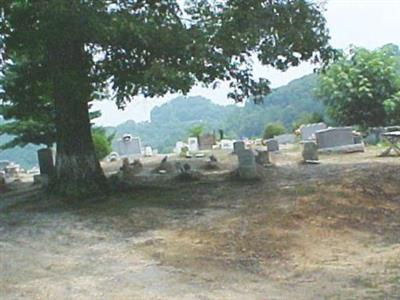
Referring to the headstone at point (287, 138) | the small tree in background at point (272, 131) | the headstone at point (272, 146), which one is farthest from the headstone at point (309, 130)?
the small tree in background at point (272, 131)

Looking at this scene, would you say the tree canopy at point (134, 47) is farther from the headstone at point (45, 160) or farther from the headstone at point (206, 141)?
the headstone at point (206, 141)

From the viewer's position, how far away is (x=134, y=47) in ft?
31.9

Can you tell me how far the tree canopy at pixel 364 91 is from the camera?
21797mm

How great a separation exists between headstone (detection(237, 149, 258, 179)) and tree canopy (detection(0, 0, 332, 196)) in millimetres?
1122

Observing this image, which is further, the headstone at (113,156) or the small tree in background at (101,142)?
the small tree in background at (101,142)

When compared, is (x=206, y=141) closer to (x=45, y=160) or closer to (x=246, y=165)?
(x=45, y=160)

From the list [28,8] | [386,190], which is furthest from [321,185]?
[28,8]

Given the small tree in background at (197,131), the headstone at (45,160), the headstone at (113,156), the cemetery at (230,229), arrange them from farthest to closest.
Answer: the small tree in background at (197,131), the headstone at (113,156), the headstone at (45,160), the cemetery at (230,229)

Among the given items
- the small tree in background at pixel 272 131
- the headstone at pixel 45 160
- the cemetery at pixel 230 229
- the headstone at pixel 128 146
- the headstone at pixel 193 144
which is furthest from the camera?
the small tree in background at pixel 272 131

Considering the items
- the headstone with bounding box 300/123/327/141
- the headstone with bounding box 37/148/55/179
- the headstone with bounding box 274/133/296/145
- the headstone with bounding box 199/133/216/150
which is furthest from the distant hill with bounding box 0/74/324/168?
the headstone with bounding box 37/148/55/179

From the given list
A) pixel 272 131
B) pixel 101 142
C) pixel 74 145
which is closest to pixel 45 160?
pixel 74 145

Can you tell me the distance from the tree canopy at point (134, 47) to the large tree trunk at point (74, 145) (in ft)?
0.06

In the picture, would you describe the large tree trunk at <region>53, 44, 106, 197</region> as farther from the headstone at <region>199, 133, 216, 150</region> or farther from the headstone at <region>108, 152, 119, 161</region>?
the headstone at <region>199, 133, 216, 150</region>

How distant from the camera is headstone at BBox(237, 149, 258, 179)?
12180 millimetres
